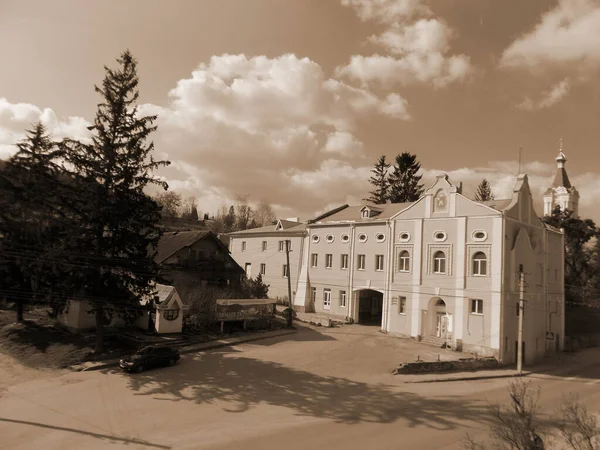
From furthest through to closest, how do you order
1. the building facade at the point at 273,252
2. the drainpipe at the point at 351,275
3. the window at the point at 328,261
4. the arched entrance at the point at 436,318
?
1. the building facade at the point at 273,252
2. the window at the point at 328,261
3. the drainpipe at the point at 351,275
4. the arched entrance at the point at 436,318

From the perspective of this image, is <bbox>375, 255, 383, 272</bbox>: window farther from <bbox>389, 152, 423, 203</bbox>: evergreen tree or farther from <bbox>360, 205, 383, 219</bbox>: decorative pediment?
<bbox>389, 152, 423, 203</bbox>: evergreen tree

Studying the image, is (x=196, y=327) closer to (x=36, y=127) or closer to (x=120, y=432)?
(x=120, y=432)

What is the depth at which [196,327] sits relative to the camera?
3206cm

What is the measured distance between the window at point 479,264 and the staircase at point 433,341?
20.5ft

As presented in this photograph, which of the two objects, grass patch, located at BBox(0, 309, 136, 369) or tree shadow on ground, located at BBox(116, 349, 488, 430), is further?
grass patch, located at BBox(0, 309, 136, 369)

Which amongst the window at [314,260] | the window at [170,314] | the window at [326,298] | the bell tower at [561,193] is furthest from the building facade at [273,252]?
the bell tower at [561,193]

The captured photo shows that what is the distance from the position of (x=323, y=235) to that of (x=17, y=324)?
95.5 feet

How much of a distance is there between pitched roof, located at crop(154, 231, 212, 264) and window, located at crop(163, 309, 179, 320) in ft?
25.0

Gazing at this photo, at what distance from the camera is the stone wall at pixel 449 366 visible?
83.1ft

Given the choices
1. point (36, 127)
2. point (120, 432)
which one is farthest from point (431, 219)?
point (36, 127)

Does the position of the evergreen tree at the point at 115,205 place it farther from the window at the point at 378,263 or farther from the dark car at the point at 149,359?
the window at the point at 378,263

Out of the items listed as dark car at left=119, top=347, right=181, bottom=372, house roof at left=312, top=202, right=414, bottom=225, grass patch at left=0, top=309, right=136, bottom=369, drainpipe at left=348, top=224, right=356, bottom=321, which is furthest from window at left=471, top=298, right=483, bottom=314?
grass patch at left=0, top=309, right=136, bottom=369

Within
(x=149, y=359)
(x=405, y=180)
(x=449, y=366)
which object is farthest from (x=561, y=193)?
(x=149, y=359)

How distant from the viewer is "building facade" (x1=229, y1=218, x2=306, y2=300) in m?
46.8
